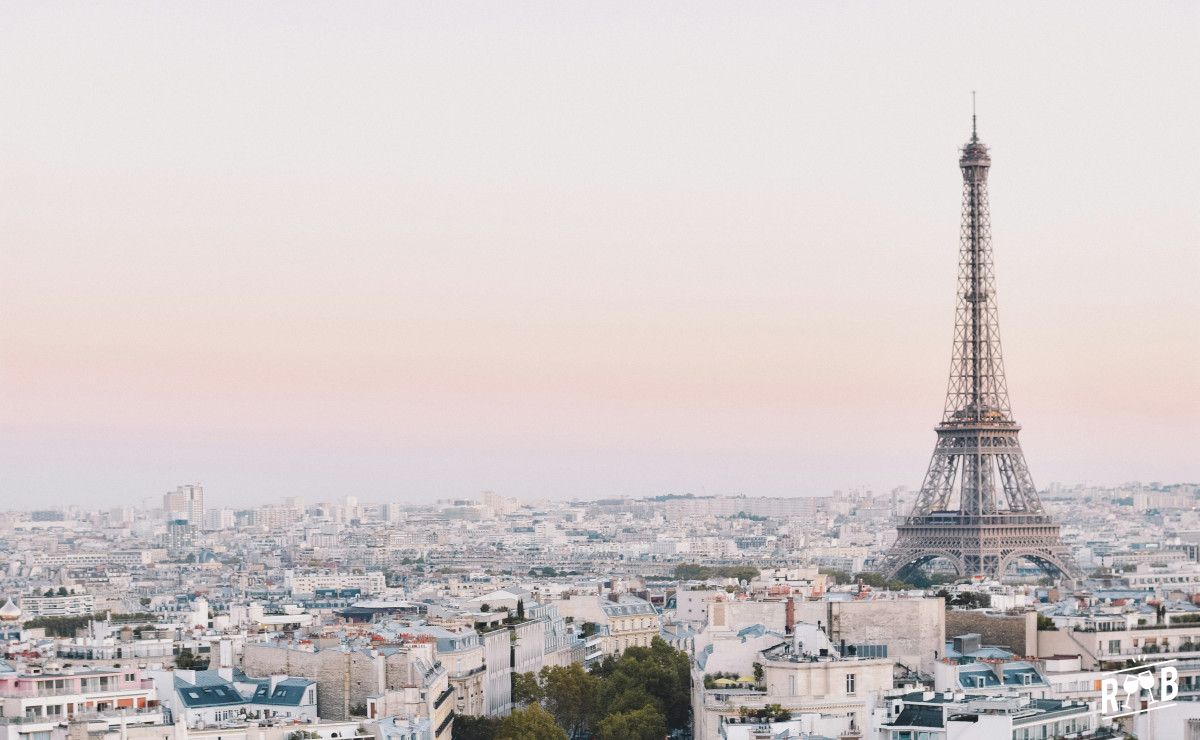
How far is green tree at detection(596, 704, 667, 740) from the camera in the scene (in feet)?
170

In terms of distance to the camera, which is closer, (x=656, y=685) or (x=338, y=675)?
(x=338, y=675)

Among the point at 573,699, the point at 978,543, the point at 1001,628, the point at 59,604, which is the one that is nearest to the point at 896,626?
the point at 1001,628

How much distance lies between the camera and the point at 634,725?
52.9 metres

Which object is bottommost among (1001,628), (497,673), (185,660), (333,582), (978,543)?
(333,582)

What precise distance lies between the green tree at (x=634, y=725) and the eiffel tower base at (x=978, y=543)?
6065 cm

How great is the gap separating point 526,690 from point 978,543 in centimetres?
5646

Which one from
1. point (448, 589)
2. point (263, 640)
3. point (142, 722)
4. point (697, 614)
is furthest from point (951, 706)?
point (448, 589)

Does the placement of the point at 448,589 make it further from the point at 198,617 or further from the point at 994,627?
the point at 994,627

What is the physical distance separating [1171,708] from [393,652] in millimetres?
15682

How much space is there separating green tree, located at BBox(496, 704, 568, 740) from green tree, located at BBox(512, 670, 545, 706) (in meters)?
6.93

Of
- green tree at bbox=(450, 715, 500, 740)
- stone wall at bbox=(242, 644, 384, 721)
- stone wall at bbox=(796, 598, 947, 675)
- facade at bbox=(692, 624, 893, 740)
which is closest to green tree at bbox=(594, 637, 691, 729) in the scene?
green tree at bbox=(450, 715, 500, 740)

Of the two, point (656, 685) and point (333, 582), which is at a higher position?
point (656, 685)

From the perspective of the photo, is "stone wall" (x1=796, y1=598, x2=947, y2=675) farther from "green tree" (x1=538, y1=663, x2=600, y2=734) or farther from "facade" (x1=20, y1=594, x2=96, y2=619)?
"facade" (x1=20, y1=594, x2=96, y2=619)

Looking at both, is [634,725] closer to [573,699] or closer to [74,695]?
[573,699]
